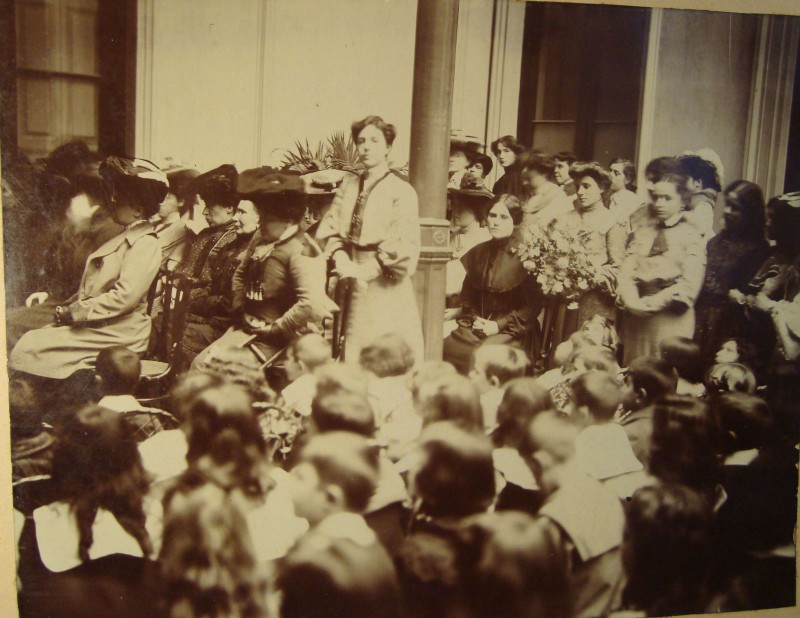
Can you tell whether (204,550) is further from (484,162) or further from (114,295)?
(484,162)

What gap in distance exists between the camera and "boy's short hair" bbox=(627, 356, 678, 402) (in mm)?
2812

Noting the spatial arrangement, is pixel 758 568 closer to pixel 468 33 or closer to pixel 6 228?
pixel 468 33

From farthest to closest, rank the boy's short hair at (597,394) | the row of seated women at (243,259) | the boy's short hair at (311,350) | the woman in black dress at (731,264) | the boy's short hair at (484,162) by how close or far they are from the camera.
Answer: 1. the woman in black dress at (731,264)
2. the boy's short hair at (597,394)
3. the boy's short hair at (484,162)
4. the boy's short hair at (311,350)
5. the row of seated women at (243,259)

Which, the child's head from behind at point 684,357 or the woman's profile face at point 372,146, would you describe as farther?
the child's head from behind at point 684,357

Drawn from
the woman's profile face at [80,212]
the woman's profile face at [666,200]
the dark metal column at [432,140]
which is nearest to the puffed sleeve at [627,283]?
the woman's profile face at [666,200]

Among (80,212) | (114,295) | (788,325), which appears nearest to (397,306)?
(114,295)

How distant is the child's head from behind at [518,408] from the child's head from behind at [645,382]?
316 mm

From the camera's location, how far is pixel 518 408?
267cm

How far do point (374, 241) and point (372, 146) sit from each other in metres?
0.31

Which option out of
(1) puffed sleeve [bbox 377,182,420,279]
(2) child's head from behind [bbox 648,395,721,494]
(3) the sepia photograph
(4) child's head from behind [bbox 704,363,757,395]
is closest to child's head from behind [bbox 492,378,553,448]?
(3) the sepia photograph

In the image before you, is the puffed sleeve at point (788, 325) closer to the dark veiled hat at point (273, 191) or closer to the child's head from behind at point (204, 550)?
the dark veiled hat at point (273, 191)

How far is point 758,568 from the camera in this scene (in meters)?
2.92

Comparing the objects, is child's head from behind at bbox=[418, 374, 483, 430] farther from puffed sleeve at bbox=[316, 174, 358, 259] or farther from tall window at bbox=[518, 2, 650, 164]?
tall window at bbox=[518, 2, 650, 164]

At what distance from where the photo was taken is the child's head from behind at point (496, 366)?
8.74 ft
